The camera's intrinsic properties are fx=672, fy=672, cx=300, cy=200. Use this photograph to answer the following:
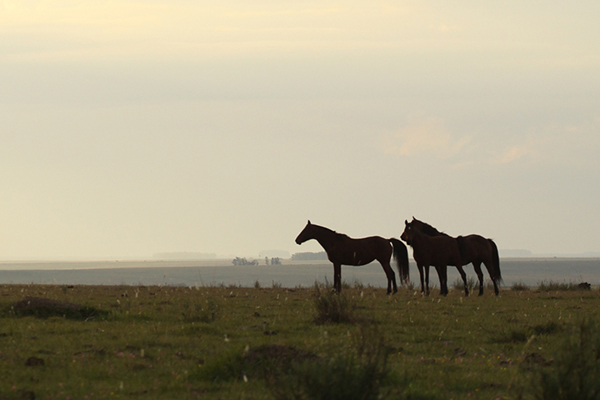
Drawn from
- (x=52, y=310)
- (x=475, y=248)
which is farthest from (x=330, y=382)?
(x=475, y=248)

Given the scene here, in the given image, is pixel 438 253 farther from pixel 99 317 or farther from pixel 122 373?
pixel 122 373

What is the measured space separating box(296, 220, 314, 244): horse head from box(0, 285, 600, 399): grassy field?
5.98 meters

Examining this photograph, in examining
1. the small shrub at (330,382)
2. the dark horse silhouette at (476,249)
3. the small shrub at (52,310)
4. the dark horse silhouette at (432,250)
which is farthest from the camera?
the dark horse silhouette at (476,249)

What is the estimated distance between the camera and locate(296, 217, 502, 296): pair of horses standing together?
25.5m

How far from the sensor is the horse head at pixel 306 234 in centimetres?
2570

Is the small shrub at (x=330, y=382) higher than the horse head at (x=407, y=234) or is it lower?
Answer: lower

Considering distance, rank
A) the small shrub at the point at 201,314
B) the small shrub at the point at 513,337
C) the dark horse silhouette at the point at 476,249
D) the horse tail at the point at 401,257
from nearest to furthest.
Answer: the small shrub at the point at 513,337
the small shrub at the point at 201,314
the dark horse silhouette at the point at 476,249
the horse tail at the point at 401,257

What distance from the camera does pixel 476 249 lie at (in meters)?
26.9

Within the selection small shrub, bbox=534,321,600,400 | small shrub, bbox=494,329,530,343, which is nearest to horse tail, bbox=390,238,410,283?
small shrub, bbox=494,329,530,343

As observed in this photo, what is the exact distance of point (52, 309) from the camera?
16.0 meters

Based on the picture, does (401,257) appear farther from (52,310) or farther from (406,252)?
(52,310)

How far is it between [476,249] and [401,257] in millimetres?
2998

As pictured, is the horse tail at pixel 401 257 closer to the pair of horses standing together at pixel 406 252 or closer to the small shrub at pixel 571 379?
the pair of horses standing together at pixel 406 252

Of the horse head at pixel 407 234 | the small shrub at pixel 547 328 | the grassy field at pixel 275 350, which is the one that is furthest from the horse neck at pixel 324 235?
the small shrub at pixel 547 328
